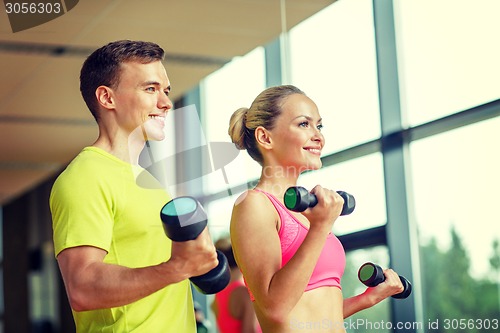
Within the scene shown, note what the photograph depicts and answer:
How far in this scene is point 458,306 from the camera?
316 cm

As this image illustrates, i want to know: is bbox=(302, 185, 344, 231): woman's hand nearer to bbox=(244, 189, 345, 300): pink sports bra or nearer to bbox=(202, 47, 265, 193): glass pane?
bbox=(244, 189, 345, 300): pink sports bra

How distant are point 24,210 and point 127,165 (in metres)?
6.91

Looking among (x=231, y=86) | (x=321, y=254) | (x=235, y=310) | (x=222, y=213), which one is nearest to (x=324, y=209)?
(x=321, y=254)

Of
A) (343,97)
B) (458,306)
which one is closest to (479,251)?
(458,306)

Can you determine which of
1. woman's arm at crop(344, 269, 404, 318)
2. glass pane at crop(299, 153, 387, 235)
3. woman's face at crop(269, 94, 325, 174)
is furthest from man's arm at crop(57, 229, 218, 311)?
glass pane at crop(299, 153, 387, 235)

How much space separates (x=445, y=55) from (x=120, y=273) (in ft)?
7.49

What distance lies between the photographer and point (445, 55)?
10.3 feet

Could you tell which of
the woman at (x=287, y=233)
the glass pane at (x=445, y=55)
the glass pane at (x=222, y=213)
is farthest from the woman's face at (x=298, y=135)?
the glass pane at (x=445, y=55)

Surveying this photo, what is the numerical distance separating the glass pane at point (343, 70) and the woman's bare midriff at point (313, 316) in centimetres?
171

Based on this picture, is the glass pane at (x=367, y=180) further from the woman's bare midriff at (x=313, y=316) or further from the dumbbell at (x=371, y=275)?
the woman's bare midriff at (x=313, y=316)

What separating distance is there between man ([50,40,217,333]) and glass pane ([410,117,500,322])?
1.86m

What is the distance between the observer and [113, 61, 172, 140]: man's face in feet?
4.27

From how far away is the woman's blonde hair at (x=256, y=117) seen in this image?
1607mm
